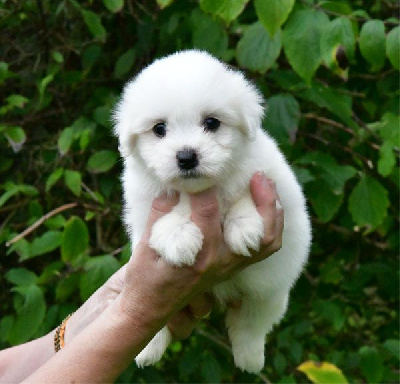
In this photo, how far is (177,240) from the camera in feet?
6.36

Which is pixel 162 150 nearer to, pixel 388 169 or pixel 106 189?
pixel 388 169

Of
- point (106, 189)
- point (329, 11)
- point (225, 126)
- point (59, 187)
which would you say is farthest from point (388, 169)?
point (59, 187)

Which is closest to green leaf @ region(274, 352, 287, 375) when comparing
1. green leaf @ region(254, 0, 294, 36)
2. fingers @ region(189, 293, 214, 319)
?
fingers @ region(189, 293, 214, 319)

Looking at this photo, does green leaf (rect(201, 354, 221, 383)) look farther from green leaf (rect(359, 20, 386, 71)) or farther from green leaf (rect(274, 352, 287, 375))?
green leaf (rect(359, 20, 386, 71))

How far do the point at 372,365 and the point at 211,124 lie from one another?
1.82 meters

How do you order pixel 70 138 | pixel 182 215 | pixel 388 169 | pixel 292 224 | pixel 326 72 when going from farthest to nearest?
pixel 326 72
pixel 70 138
pixel 388 169
pixel 292 224
pixel 182 215

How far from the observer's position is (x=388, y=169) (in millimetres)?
→ 2734

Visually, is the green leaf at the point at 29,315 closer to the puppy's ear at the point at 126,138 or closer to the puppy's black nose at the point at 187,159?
the puppy's ear at the point at 126,138

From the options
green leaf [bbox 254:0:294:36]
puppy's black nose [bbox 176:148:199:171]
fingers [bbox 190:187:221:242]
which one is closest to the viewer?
puppy's black nose [bbox 176:148:199:171]

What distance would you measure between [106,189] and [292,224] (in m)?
1.27

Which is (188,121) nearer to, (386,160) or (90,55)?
(386,160)

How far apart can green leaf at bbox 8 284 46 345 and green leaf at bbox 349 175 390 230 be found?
51.9 inches

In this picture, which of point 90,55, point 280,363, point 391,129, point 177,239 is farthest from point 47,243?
point 391,129

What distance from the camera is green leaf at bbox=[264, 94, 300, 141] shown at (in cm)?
277
